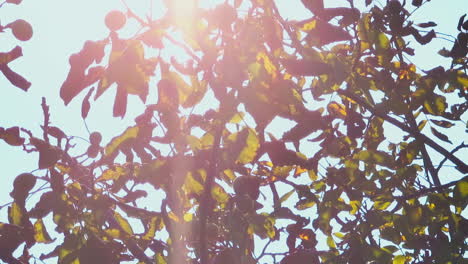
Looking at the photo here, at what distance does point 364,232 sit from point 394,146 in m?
1.11

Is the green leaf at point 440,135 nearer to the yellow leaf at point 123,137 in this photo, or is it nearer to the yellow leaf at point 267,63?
the yellow leaf at point 267,63

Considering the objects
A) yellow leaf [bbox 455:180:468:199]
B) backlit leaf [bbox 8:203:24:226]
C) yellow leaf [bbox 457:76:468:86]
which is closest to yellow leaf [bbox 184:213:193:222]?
backlit leaf [bbox 8:203:24:226]

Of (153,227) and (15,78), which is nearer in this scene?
(15,78)

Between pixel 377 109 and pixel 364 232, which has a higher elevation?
pixel 377 109

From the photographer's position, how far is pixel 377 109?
2.33m

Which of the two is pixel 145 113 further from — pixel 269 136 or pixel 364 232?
pixel 364 232

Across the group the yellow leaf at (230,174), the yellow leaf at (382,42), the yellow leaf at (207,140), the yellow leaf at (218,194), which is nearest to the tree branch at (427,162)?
the yellow leaf at (382,42)

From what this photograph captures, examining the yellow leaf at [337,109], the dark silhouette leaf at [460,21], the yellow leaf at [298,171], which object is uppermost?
the dark silhouette leaf at [460,21]

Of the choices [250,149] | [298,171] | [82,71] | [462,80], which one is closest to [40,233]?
[82,71]

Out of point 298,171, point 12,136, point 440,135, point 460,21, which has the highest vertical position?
point 460,21

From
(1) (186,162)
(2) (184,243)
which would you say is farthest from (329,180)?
(1) (186,162)

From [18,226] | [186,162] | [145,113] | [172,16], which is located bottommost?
[18,226]

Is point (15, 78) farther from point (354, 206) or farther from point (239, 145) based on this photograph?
point (354, 206)

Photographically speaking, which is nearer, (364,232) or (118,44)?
(118,44)
